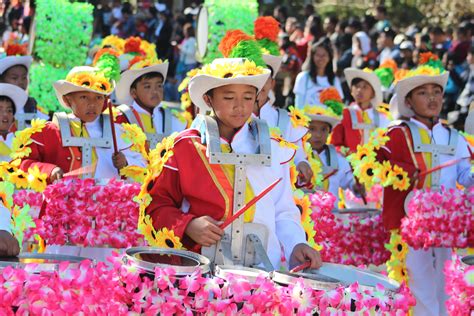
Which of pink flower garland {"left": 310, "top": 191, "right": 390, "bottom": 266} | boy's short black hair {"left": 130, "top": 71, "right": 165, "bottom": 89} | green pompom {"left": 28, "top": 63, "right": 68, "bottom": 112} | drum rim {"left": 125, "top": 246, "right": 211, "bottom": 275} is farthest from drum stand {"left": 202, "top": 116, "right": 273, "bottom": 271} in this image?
green pompom {"left": 28, "top": 63, "right": 68, "bottom": 112}

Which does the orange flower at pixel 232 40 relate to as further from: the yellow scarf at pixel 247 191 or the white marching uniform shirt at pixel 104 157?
the white marching uniform shirt at pixel 104 157

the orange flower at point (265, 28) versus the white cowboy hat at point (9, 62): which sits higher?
the orange flower at point (265, 28)

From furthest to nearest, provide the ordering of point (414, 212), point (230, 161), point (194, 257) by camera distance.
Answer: point (414, 212)
point (230, 161)
point (194, 257)

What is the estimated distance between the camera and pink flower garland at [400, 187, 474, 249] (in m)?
8.09

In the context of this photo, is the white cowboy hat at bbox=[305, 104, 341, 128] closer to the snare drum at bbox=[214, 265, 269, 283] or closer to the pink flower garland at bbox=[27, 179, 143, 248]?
the pink flower garland at bbox=[27, 179, 143, 248]

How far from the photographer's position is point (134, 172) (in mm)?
8383

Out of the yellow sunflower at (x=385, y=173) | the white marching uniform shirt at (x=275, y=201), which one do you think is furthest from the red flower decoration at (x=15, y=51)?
the white marching uniform shirt at (x=275, y=201)

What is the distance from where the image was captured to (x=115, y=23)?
23.1 m

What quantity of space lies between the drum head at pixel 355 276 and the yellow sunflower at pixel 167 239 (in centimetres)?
66

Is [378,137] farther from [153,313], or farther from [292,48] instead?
[292,48]

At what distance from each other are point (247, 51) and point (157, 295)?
1871 mm

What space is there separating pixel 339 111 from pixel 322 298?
8.23 m

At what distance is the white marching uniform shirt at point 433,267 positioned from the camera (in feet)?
28.4

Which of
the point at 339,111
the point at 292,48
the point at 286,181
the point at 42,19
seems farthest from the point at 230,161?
the point at 292,48
